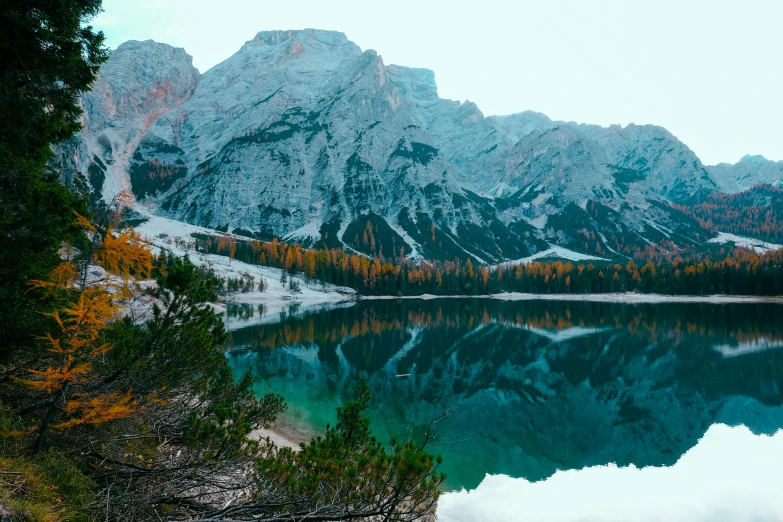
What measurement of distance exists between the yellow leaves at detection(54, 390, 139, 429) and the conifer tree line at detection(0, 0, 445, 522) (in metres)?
0.04

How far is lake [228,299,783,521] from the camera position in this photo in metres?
19.5

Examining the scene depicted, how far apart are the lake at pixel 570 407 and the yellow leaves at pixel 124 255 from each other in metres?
8.65

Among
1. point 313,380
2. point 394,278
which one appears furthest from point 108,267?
point 394,278

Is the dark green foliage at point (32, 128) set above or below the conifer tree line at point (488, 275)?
above

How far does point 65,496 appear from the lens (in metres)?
7.16

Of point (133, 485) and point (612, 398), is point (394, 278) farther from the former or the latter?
point (133, 485)

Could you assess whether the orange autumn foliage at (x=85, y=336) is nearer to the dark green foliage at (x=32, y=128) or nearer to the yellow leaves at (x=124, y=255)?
the yellow leaves at (x=124, y=255)

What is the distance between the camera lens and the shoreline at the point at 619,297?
12556 cm

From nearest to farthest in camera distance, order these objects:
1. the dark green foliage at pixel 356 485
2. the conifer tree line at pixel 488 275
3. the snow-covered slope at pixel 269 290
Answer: the dark green foliage at pixel 356 485
the snow-covered slope at pixel 269 290
the conifer tree line at pixel 488 275

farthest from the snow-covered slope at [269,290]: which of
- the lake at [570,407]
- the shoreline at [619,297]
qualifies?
the lake at [570,407]

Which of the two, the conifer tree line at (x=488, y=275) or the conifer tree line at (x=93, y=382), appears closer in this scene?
the conifer tree line at (x=93, y=382)

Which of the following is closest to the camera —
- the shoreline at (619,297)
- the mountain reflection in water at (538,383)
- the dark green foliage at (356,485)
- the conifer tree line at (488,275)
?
the dark green foliage at (356,485)

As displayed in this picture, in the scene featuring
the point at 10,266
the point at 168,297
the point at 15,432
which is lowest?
the point at 15,432

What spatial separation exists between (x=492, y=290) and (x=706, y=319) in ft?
339
